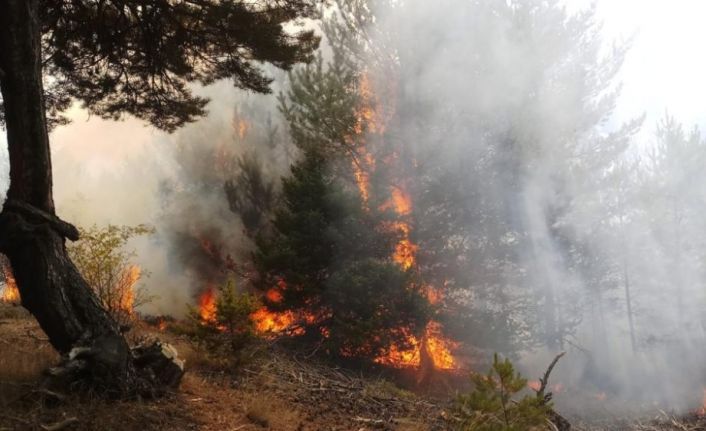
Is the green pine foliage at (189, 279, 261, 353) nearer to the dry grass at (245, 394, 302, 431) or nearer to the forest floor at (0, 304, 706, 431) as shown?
the forest floor at (0, 304, 706, 431)

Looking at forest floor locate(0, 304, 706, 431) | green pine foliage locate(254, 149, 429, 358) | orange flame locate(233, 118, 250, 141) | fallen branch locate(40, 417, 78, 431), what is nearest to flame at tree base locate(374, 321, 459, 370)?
green pine foliage locate(254, 149, 429, 358)

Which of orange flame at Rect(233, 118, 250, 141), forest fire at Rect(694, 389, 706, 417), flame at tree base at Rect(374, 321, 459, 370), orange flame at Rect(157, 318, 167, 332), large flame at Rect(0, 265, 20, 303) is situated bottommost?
forest fire at Rect(694, 389, 706, 417)

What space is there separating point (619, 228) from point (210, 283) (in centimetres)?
1716

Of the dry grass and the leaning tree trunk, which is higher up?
the leaning tree trunk

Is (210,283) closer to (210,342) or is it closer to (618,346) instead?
(210,342)

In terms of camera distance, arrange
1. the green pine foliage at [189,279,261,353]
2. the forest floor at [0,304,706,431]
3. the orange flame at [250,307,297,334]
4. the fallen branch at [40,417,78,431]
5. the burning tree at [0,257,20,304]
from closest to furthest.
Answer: the fallen branch at [40,417,78,431] → the forest floor at [0,304,706,431] → the green pine foliage at [189,279,261,353] → the orange flame at [250,307,297,334] → the burning tree at [0,257,20,304]

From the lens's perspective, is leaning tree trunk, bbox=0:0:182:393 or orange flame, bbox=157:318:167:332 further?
orange flame, bbox=157:318:167:332

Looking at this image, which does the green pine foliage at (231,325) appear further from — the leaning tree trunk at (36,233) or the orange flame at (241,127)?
the orange flame at (241,127)

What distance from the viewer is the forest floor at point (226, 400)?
3734 millimetres

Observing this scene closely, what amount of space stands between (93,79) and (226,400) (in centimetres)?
481

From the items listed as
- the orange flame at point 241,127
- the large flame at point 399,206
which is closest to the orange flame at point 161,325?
the large flame at point 399,206

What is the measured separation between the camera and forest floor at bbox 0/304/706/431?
3.73 m

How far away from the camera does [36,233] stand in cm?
407

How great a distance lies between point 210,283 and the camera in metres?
17.9
